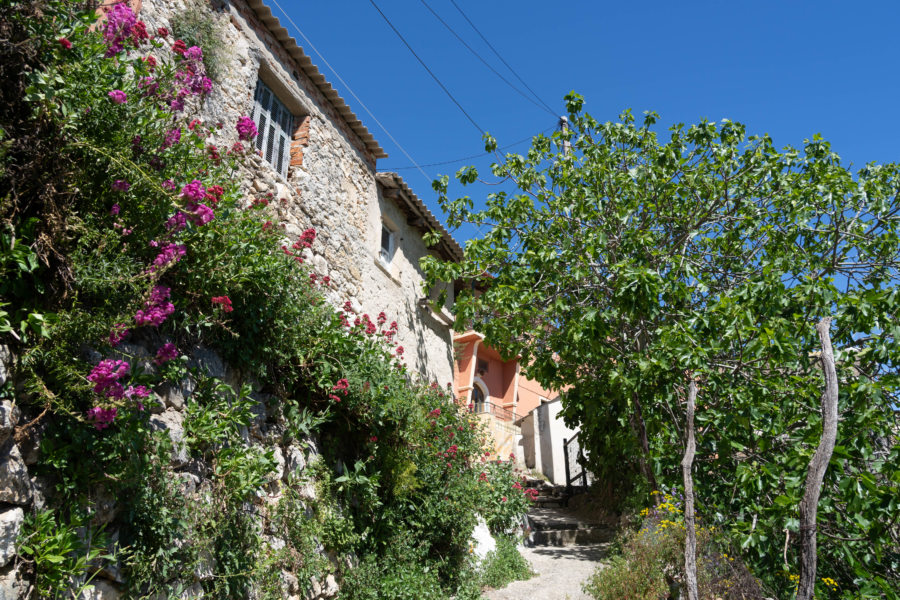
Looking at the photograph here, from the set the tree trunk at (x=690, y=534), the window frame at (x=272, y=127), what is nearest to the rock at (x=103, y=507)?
the tree trunk at (x=690, y=534)

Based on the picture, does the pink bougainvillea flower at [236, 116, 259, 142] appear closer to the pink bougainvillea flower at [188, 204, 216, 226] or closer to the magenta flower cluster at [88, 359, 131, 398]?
the pink bougainvillea flower at [188, 204, 216, 226]

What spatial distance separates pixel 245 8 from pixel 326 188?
2246mm

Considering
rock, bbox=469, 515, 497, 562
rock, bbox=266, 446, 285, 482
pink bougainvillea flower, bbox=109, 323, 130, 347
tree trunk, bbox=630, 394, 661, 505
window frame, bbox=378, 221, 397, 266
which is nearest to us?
pink bougainvillea flower, bbox=109, 323, 130, 347

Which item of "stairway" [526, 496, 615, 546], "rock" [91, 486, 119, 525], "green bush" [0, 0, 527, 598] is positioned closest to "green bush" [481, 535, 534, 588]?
"stairway" [526, 496, 615, 546]

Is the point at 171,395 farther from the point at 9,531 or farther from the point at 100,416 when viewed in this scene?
the point at 9,531

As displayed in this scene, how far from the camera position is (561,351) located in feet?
28.7

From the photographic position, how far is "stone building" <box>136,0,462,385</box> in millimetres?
6352

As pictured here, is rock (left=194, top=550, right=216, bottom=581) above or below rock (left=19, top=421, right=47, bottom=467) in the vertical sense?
below

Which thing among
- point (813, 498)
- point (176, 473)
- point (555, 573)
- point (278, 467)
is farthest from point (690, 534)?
point (555, 573)

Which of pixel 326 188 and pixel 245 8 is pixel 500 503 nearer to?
pixel 326 188

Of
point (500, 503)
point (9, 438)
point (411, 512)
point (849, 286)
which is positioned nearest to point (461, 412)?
point (500, 503)

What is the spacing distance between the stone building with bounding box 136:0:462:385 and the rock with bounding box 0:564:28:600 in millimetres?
3552

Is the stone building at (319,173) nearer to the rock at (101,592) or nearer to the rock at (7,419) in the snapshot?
the rock at (7,419)

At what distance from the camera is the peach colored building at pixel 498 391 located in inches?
520
